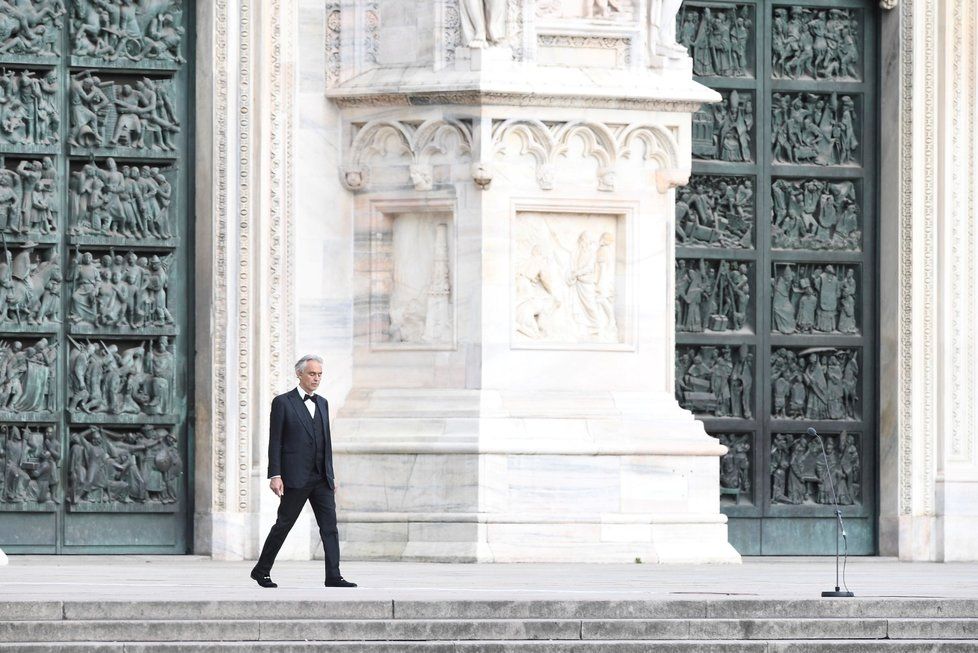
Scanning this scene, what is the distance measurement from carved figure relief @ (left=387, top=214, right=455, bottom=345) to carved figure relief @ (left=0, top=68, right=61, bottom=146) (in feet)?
11.5

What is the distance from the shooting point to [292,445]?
2138 centimetres

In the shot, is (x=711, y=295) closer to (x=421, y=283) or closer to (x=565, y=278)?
(x=565, y=278)

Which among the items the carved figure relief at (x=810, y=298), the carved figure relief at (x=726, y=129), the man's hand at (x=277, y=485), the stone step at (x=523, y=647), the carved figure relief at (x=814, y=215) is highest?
the carved figure relief at (x=726, y=129)

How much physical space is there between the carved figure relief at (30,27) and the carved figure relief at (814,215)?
7.68 metres

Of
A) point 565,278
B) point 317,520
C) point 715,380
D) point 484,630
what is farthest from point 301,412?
point 715,380

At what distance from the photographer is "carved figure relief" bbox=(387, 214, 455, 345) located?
86.6 ft

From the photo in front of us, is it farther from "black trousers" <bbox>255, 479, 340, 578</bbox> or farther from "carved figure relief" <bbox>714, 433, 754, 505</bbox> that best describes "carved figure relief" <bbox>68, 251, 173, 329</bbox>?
"carved figure relief" <bbox>714, 433, 754, 505</bbox>

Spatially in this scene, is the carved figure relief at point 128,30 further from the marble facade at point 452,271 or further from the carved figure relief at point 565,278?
the carved figure relief at point 565,278

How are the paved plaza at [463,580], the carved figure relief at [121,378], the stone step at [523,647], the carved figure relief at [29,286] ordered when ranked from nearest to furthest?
1. the stone step at [523,647]
2. the paved plaza at [463,580]
3. the carved figure relief at [29,286]
4. the carved figure relief at [121,378]

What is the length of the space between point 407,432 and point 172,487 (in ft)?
8.16

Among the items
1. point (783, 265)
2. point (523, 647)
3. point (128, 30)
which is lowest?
point (523, 647)

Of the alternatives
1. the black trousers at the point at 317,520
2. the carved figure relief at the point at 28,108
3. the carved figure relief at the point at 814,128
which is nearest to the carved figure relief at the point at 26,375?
the carved figure relief at the point at 28,108

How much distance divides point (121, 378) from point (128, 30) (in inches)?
134

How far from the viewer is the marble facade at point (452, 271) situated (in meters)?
26.0
